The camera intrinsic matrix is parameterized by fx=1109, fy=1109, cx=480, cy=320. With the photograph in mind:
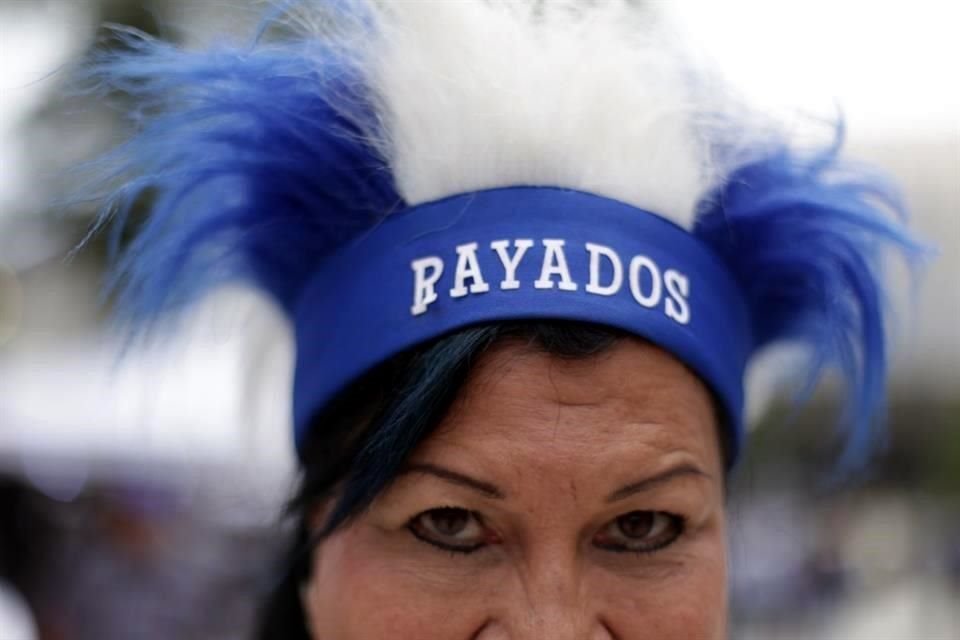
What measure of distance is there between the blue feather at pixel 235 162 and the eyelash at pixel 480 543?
462mm

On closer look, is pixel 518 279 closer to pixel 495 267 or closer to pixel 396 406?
pixel 495 267

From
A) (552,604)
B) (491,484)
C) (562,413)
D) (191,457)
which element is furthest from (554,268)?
(191,457)

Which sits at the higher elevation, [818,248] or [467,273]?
[818,248]

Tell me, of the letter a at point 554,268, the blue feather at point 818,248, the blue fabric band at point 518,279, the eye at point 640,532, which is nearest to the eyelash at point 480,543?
the eye at point 640,532

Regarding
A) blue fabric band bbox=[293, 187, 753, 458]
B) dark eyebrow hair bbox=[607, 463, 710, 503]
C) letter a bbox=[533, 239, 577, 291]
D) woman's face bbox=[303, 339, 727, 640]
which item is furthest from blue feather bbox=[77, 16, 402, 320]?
dark eyebrow hair bbox=[607, 463, 710, 503]

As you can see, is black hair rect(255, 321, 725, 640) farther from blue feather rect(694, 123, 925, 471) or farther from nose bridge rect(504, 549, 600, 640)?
blue feather rect(694, 123, 925, 471)

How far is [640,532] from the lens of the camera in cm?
159

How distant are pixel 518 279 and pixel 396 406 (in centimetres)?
25

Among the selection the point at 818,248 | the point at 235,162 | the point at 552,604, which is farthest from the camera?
the point at 818,248

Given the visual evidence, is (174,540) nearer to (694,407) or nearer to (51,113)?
(51,113)

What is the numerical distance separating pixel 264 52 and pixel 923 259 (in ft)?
3.83

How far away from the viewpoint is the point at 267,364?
2094 millimetres

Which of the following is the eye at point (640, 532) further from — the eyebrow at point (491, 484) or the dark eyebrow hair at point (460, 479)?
the dark eyebrow hair at point (460, 479)

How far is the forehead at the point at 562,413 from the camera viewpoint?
4.95 ft
